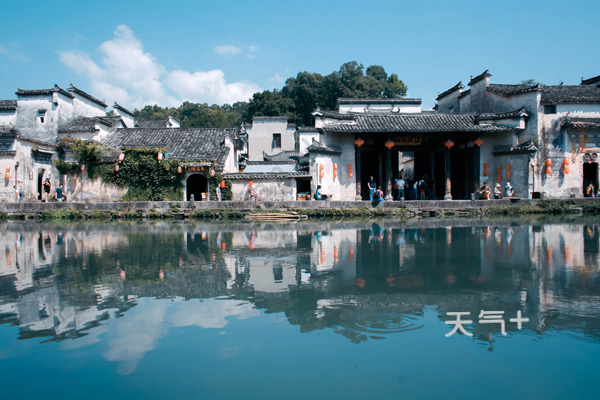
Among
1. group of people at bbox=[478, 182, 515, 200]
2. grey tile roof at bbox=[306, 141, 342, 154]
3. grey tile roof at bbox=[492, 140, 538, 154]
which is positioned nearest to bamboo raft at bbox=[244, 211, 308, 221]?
grey tile roof at bbox=[306, 141, 342, 154]

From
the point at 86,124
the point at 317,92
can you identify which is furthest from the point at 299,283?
→ the point at 317,92

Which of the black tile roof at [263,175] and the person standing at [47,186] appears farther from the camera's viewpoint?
the person standing at [47,186]

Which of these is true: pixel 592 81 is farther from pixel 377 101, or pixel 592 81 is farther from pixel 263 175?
pixel 263 175

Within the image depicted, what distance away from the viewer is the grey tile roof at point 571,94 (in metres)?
22.5

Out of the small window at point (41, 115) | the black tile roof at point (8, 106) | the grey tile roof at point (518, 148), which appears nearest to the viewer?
the grey tile roof at point (518, 148)

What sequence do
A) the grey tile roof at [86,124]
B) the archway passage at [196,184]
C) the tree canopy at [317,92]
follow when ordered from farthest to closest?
1. the tree canopy at [317,92]
2. the grey tile roof at [86,124]
3. the archway passage at [196,184]

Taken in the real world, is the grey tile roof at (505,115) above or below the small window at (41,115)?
below

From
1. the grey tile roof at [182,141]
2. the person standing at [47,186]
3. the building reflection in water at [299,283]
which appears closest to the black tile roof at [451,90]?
the grey tile roof at [182,141]

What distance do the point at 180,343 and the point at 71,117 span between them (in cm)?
2795

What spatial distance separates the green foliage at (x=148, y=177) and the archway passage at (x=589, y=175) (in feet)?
72.2

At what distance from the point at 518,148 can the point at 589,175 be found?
530 cm

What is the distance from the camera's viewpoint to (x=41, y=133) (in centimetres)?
2680

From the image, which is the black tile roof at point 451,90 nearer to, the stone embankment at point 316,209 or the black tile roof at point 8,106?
the stone embankment at point 316,209

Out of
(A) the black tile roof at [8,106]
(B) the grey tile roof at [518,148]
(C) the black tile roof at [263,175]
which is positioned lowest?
(C) the black tile roof at [263,175]
